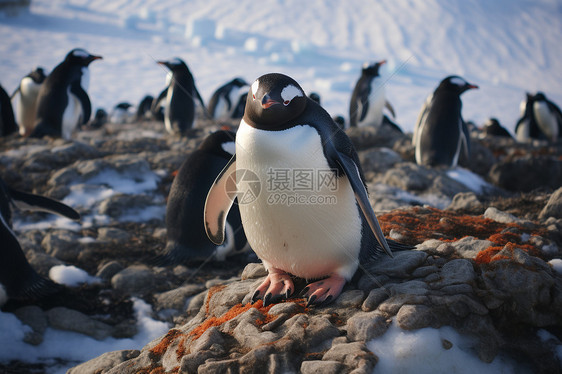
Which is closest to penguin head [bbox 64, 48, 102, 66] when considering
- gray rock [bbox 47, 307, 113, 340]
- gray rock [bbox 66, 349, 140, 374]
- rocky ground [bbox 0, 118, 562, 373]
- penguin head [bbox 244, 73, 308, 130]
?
rocky ground [bbox 0, 118, 562, 373]

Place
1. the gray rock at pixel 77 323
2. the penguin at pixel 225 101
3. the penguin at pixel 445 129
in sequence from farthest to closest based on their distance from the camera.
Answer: the penguin at pixel 225 101
the penguin at pixel 445 129
the gray rock at pixel 77 323

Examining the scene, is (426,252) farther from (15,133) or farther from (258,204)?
(15,133)

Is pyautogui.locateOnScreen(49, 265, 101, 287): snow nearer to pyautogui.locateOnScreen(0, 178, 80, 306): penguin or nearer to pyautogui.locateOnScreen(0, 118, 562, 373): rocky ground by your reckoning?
pyautogui.locateOnScreen(0, 118, 562, 373): rocky ground

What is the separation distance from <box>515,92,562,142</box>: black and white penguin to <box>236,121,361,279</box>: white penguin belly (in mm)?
9715

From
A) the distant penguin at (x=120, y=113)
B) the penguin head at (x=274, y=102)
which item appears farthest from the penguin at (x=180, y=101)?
the distant penguin at (x=120, y=113)

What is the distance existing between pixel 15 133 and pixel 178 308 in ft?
20.9

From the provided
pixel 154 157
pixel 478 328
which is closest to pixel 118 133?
pixel 154 157

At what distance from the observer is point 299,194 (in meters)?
2.19

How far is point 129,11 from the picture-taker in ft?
144

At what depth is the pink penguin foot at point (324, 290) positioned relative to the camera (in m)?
2.18

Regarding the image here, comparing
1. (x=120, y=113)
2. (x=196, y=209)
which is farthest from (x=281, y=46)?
(x=196, y=209)

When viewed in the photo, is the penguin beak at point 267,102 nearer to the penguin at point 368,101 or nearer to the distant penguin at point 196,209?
the distant penguin at point 196,209

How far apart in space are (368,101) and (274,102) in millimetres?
8190

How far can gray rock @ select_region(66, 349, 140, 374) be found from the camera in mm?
2424
